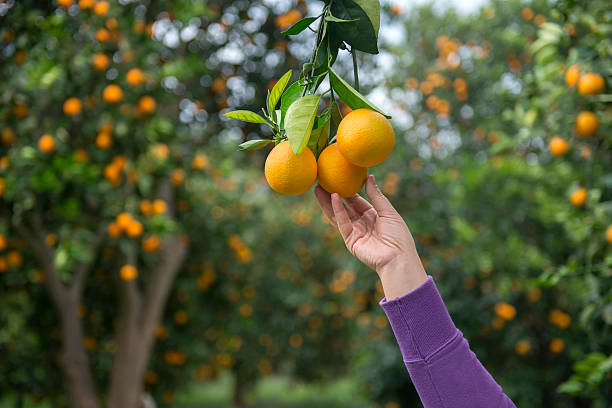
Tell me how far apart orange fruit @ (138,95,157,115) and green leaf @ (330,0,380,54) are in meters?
2.05

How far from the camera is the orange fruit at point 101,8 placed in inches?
98.0

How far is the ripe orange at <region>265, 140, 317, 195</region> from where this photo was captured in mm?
819

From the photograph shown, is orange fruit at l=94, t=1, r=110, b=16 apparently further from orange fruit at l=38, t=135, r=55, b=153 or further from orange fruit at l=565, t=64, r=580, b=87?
orange fruit at l=565, t=64, r=580, b=87

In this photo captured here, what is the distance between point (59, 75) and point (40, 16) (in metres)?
0.41

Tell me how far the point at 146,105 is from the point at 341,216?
2037mm

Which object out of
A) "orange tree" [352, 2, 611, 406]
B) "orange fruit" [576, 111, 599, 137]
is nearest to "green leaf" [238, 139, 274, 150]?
"orange tree" [352, 2, 611, 406]

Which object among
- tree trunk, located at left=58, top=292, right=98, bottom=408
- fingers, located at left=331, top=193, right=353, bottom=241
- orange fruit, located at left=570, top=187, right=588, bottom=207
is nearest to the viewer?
fingers, located at left=331, top=193, right=353, bottom=241

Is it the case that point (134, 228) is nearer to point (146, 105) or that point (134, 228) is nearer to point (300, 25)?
point (146, 105)

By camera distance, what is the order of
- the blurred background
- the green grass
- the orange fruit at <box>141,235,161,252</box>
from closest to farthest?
1. the blurred background
2. the orange fruit at <box>141,235,161,252</box>
3. the green grass

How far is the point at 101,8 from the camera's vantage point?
249cm

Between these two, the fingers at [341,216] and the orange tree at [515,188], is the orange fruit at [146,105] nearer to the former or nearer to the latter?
the orange tree at [515,188]

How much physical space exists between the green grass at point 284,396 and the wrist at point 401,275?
7265 millimetres

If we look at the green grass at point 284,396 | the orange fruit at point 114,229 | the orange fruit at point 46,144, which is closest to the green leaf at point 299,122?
the orange fruit at point 46,144

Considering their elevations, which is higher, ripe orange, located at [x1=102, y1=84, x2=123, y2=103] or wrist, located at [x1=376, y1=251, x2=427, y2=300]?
wrist, located at [x1=376, y1=251, x2=427, y2=300]
